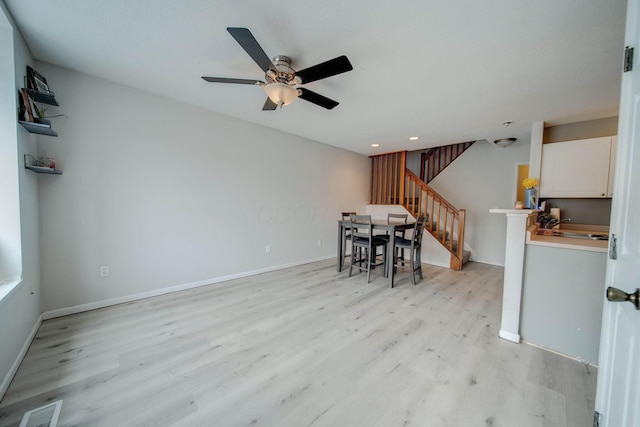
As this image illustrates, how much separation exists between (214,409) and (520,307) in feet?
8.08

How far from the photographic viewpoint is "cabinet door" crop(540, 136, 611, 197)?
269cm

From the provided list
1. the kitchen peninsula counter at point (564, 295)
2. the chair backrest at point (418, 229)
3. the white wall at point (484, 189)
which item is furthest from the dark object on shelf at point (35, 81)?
the white wall at point (484, 189)

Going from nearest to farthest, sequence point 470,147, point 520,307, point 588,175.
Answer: point 520,307 < point 588,175 < point 470,147

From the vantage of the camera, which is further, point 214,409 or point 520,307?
point 520,307

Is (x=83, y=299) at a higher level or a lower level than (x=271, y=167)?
lower

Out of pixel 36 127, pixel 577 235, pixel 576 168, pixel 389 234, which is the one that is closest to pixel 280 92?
pixel 36 127

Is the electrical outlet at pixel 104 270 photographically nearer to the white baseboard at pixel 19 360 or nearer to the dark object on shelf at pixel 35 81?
the white baseboard at pixel 19 360

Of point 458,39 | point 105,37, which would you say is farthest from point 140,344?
point 458,39

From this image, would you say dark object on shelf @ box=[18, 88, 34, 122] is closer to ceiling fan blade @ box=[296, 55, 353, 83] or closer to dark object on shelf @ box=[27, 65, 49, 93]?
dark object on shelf @ box=[27, 65, 49, 93]

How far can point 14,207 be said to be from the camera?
65.7 inches

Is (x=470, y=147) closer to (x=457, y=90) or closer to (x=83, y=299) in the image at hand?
(x=457, y=90)

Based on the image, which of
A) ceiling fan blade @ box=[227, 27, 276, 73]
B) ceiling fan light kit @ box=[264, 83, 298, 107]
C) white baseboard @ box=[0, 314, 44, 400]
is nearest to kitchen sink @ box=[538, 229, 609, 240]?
ceiling fan light kit @ box=[264, 83, 298, 107]

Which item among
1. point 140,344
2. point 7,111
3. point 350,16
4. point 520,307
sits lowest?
point 140,344

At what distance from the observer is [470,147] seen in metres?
4.95
